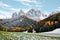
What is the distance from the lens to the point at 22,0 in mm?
6270

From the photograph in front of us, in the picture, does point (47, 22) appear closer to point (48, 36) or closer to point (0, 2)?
point (48, 36)

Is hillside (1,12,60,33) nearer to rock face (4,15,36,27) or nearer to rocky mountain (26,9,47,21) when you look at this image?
rock face (4,15,36,27)

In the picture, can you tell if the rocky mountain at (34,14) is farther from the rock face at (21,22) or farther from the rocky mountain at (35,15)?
the rock face at (21,22)

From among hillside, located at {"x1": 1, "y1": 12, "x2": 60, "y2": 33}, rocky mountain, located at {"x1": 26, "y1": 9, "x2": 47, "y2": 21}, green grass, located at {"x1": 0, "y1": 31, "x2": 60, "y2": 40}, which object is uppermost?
rocky mountain, located at {"x1": 26, "y1": 9, "x2": 47, "y2": 21}

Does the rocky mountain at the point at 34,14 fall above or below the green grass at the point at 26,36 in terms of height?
above

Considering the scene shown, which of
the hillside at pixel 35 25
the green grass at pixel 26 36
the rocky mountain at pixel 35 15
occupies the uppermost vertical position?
the rocky mountain at pixel 35 15

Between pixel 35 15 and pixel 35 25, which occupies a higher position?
pixel 35 15

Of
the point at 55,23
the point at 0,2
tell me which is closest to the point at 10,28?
the point at 0,2

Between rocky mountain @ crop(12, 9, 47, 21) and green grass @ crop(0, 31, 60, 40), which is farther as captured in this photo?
rocky mountain @ crop(12, 9, 47, 21)

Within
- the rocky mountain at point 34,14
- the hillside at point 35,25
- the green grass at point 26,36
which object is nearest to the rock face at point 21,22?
the hillside at point 35,25

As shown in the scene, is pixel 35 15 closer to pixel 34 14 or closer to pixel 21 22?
pixel 34 14

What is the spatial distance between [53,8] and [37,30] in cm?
93

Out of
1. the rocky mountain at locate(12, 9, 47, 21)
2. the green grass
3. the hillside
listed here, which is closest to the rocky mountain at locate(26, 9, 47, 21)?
the rocky mountain at locate(12, 9, 47, 21)

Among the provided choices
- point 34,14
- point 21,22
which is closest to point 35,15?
point 34,14
